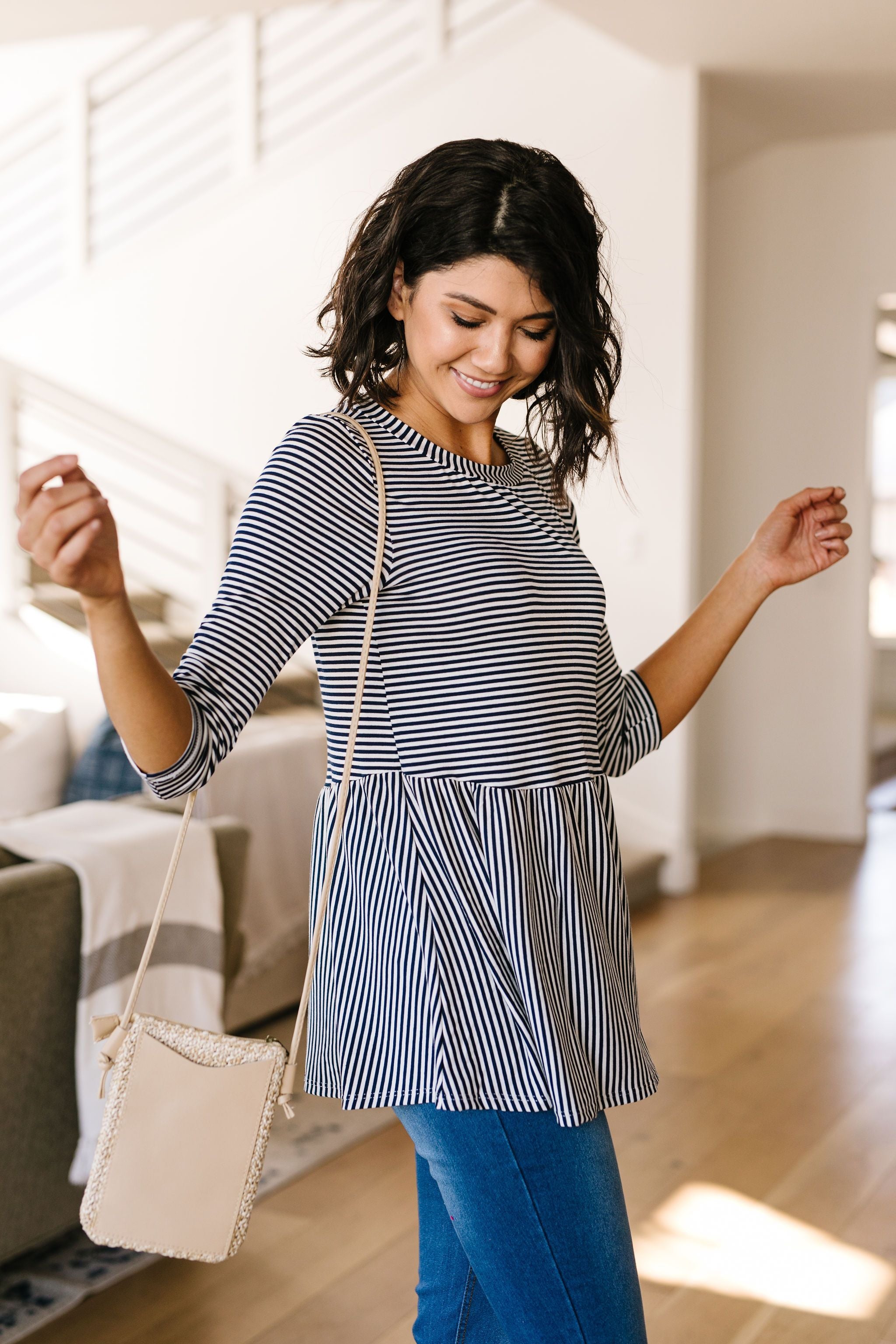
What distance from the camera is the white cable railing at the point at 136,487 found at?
4.77 m

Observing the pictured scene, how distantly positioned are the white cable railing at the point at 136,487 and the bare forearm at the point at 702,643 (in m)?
3.67

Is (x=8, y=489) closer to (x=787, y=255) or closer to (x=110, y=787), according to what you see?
(x=110, y=787)

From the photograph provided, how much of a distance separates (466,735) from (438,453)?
229mm

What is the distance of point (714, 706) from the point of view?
19.9ft

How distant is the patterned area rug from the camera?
6.80ft

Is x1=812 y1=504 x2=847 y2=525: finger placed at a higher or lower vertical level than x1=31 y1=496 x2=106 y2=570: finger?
higher

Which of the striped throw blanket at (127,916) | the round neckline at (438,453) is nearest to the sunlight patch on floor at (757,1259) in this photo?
the striped throw blanket at (127,916)

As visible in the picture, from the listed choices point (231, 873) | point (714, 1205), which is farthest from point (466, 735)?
point (714, 1205)

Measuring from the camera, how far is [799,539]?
133cm

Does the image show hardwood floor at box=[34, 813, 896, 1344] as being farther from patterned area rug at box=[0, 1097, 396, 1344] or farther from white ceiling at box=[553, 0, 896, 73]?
white ceiling at box=[553, 0, 896, 73]

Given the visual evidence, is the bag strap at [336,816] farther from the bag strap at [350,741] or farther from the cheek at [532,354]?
the cheek at [532,354]

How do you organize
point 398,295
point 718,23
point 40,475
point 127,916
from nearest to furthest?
point 40,475 < point 398,295 < point 127,916 < point 718,23

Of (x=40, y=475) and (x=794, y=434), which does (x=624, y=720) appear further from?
(x=794, y=434)

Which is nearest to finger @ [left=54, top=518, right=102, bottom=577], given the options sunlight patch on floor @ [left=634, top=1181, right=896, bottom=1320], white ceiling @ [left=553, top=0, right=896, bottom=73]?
sunlight patch on floor @ [left=634, top=1181, right=896, bottom=1320]
